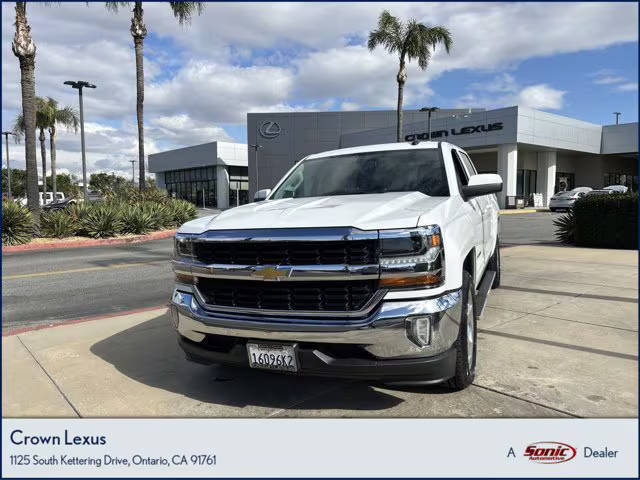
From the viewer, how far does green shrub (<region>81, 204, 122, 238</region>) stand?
52.6ft

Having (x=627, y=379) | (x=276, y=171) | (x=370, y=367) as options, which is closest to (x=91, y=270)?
(x=370, y=367)

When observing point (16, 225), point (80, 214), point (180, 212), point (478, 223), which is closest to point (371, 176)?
point (478, 223)

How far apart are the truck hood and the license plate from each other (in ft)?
2.52

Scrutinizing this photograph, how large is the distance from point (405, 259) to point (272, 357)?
105 cm

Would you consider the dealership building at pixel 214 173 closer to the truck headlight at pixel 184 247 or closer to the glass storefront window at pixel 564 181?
the glass storefront window at pixel 564 181

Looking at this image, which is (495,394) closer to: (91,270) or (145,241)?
(91,270)

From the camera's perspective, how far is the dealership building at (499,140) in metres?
34.1

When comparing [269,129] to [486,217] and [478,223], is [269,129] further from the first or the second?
[478,223]

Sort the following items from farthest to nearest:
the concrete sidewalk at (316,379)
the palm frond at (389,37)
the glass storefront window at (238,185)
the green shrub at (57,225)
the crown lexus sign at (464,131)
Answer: the glass storefront window at (238,185) < the crown lexus sign at (464,131) < the palm frond at (389,37) < the green shrub at (57,225) < the concrete sidewalk at (316,379)

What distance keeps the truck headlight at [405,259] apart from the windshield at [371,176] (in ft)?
4.48

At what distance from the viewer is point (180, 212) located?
66.9 feet

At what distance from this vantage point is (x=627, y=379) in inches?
148

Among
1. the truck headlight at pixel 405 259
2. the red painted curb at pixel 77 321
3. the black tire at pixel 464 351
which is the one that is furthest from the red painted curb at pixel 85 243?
the truck headlight at pixel 405 259

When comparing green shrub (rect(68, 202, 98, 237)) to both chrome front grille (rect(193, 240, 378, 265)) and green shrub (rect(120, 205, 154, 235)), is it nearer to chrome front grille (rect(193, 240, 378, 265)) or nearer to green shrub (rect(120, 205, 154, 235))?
green shrub (rect(120, 205, 154, 235))
